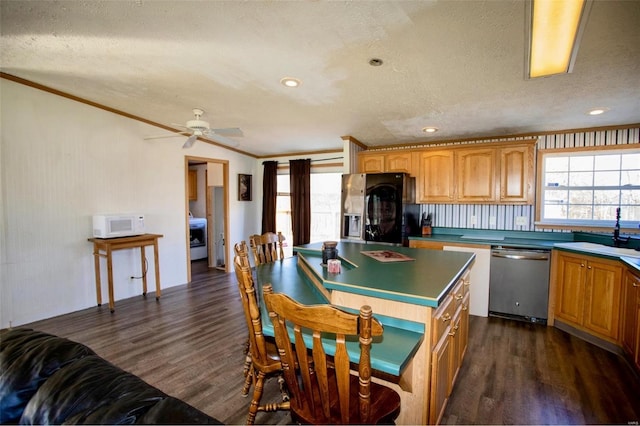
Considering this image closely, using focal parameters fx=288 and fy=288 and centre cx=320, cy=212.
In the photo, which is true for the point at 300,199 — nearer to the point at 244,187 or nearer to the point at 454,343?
the point at 244,187

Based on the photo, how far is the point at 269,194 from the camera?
6.03 meters

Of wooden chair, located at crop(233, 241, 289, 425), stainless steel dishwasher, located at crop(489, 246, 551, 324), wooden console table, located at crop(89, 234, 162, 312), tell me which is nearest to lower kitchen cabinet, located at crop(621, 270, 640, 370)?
stainless steel dishwasher, located at crop(489, 246, 551, 324)

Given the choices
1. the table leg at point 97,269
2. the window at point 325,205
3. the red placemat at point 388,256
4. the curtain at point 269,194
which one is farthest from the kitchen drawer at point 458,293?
the curtain at point 269,194

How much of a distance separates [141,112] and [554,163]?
556 centimetres

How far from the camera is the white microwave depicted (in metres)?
3.62

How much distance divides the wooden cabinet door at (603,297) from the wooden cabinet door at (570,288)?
0.18 ft

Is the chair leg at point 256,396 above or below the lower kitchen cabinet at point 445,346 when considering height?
below

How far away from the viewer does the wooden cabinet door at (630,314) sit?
2.28 m

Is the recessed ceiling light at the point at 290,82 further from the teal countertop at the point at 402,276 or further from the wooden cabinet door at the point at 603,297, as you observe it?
the wooden cabinet door at the point at 603,297

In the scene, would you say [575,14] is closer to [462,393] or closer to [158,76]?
[462,393]

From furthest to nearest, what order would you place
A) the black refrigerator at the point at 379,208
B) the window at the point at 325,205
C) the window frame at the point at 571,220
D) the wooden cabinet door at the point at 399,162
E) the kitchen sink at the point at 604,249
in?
the window at the point at 325,205 → the wooden cabinet door at the point at 399,162 → the black refrigerator at the point at 379,208 → the window frame at the point at 571,220 → the kitchen sink at the point at 604,249

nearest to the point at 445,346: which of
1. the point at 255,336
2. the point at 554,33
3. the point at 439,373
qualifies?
the point at 439,373

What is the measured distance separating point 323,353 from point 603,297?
320 centimetres

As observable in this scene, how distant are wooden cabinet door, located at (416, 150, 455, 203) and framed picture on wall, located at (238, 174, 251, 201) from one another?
345 cm
